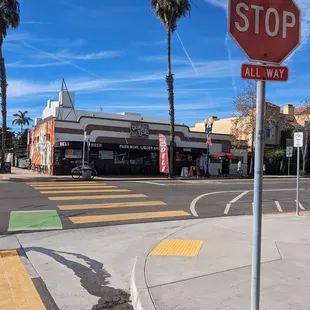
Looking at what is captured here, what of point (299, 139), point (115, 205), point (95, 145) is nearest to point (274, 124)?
point (95, 145)

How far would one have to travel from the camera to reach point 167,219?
10945 mm

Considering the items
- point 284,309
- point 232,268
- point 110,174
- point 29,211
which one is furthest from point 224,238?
point 110,174

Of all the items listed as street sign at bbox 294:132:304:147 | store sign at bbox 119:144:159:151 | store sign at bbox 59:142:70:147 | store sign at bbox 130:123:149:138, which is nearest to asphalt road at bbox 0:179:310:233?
street sign at bbox 294:132:304:147

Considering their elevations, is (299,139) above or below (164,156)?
above

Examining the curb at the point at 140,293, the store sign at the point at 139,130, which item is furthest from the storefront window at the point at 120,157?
the curb at the point at 140,293

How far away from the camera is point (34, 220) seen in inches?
398

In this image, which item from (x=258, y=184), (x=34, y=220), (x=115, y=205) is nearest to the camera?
(x=258, y=184)

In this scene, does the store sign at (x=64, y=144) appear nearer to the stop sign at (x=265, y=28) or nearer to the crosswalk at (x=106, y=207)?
the crosswalk at (x=106, y=207)

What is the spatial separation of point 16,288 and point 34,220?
16.9 feet

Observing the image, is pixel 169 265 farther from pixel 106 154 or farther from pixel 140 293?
pixel 106 154

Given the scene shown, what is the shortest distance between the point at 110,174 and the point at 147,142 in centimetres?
451

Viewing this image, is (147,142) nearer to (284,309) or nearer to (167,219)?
(167,219)

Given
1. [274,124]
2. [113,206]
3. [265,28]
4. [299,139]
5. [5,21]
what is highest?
[5,21]

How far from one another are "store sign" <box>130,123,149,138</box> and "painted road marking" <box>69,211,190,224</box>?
822 inches
